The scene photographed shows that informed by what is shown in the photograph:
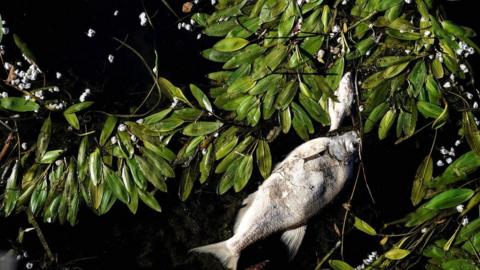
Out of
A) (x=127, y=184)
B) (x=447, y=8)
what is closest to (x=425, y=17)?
(x=447, y=8)

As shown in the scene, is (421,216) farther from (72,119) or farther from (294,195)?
Answer: (72,119)

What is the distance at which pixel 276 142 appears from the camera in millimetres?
2066

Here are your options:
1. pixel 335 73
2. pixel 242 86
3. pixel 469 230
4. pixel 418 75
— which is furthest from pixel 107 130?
pixel 469 230

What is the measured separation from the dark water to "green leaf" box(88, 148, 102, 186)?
0.56 feet

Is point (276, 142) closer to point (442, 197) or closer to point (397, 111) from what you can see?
point (397, 111)

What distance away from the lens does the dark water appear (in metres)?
1.98

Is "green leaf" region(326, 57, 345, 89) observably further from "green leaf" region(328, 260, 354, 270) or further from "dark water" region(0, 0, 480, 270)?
"green leaf" region(328, 260, 354, 270)

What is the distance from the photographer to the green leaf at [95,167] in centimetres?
189

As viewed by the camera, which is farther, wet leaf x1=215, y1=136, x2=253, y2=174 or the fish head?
the fish head

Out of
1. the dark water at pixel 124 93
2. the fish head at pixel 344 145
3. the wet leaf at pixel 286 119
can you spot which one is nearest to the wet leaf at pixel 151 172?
the dark water at pixel 124 93

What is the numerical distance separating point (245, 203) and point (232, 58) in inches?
21.7

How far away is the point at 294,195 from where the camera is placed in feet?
6.70

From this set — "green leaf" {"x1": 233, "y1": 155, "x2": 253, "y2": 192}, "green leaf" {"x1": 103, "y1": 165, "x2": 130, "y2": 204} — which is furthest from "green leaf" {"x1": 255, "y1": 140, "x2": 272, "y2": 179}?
"green leaf" {"x1": 103, "y1": 165, "x2": 130, "y2": 204}

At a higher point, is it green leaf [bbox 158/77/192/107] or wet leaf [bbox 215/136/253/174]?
green leaf [bbox 158/77/192/107]
